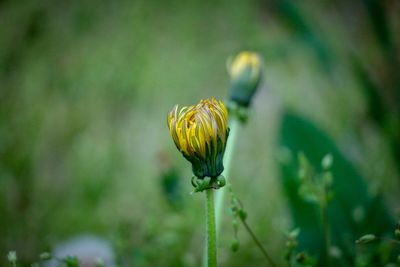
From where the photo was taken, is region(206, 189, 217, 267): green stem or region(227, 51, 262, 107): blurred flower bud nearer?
region(206, 189, 217, 267): green stem

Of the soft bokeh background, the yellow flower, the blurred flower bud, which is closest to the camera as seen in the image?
the yellow flower

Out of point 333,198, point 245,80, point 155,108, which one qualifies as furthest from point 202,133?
point 155,108

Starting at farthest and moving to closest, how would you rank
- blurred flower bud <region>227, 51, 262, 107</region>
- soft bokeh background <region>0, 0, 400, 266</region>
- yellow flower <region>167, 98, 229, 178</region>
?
soft bokeh background <region>0, 0, 400, 266</region>
blurred flower bud <region>227, 51, 262, 107</region>
yellow flower <region>167, 98, 229, 178</region>

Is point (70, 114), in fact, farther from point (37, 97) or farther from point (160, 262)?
point (160, 262)

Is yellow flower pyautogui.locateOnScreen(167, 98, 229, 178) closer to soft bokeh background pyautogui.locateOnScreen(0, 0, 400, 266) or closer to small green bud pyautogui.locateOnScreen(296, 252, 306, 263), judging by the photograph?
small green bud pyautogui.locateOnScreen(296, 252, 306, 263)

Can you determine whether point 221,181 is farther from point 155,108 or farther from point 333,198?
point 155,108

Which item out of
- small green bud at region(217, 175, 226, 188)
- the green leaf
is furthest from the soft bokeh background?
small green bud at region(217, 175, 226, 188)
